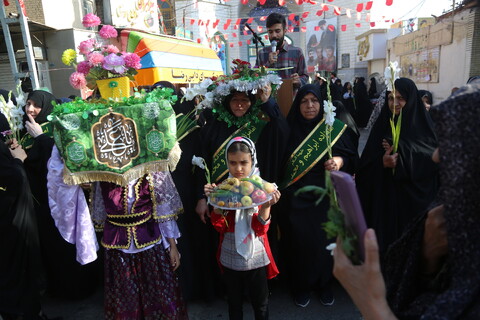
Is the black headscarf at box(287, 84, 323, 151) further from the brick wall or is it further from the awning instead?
the brick wall

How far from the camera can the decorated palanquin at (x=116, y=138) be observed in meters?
1.90

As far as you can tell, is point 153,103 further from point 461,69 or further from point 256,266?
point 461,69

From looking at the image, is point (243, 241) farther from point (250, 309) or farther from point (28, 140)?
point (28, 140)

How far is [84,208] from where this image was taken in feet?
6.97

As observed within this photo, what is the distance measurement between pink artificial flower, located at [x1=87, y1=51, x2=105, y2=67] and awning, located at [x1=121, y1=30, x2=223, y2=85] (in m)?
7.97

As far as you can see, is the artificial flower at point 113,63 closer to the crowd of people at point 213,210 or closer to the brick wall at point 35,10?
the crowd of people at point 213,210

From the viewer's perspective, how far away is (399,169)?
2873 mm

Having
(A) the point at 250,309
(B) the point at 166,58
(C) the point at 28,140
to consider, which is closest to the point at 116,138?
(C) the point at 28,140

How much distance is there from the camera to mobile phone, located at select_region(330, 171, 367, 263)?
0.88m

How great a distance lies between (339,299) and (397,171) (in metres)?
1.27

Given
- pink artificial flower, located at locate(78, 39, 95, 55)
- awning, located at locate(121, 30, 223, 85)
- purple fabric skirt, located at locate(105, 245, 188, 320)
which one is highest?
awning, located at locate(121, 30, 223, 85)

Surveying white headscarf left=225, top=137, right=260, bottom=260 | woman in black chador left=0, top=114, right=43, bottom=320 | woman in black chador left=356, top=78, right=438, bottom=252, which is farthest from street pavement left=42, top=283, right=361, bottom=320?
white headscarf left=225, top=137, right=260, bottom=260

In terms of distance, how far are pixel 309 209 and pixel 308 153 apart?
480 mm

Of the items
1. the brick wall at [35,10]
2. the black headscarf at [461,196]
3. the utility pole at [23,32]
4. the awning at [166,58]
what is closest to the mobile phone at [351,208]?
the black headscarf at [461,196]
